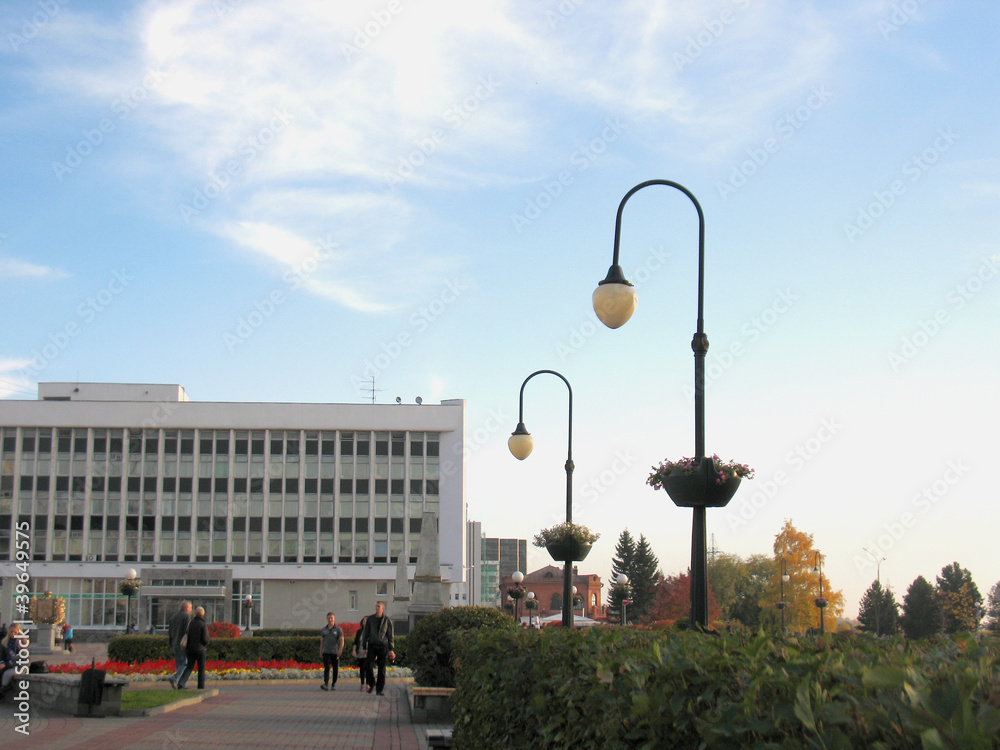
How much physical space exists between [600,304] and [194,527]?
64285 millimetres

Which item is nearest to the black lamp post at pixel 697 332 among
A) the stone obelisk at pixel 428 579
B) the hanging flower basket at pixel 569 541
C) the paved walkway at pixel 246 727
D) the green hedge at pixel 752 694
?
the green hedge at pixel 752 694

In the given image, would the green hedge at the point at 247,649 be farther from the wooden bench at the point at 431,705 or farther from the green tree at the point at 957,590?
the green tree at the point at 957,590

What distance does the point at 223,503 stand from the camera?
68875mm

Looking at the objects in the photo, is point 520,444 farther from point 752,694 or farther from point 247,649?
point 752,694

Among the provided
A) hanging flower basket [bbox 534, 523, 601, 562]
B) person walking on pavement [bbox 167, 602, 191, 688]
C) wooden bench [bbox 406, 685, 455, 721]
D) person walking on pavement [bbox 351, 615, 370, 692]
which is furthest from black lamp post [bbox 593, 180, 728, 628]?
person walking on pavement [bbox 167, 602, 191, 688]

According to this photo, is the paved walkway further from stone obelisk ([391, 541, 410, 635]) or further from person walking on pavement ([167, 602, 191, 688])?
stone obelisk ([391, 541, 410, 635])

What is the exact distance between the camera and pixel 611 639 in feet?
16.9

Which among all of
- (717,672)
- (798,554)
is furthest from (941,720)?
(798,554)

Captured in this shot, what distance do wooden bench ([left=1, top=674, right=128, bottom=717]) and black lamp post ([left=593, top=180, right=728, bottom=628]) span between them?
8719mm

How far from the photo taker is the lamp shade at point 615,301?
30.7 ft

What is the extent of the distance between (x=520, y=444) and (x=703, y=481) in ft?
31.4

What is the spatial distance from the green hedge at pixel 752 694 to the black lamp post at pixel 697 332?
8.59ft

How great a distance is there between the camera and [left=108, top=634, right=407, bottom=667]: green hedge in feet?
82.1

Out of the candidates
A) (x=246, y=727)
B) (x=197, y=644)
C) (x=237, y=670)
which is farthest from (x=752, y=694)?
(x=237, y=670)
